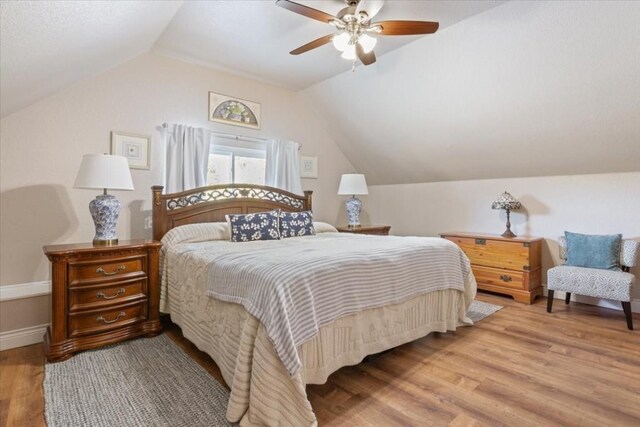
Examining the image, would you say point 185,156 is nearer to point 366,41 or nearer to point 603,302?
point 366,41

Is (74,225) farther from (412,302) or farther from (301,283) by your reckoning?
(412,302)

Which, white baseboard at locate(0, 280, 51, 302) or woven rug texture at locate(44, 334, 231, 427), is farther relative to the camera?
white baseboard at locate(0, 280, 51, 302)

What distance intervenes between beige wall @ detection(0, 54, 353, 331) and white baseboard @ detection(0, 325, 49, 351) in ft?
0.18

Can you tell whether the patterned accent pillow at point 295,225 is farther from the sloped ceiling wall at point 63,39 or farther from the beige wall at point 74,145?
the sloped ceiling wall at point 63,39

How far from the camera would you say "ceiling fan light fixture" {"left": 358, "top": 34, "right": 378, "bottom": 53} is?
2.41 metres

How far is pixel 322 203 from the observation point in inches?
194

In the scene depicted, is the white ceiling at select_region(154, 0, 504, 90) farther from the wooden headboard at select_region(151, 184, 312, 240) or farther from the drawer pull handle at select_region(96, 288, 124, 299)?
the drawer pull handle at select_region(96, 288, 124, 299)

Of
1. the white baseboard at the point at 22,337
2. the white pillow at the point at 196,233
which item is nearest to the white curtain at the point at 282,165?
the white pillow at the point at 196,233

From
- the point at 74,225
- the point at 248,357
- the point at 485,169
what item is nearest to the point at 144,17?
the point at 74,225

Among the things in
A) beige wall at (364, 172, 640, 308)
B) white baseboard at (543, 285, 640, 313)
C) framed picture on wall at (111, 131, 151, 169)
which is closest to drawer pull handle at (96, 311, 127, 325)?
framed picture on wall at (111, 131, 151, 169)

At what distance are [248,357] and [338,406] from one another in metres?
0.59

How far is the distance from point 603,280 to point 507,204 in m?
1.23

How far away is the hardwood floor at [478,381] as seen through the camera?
1.67 metres

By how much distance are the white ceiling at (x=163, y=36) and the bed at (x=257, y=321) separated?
1.19m
